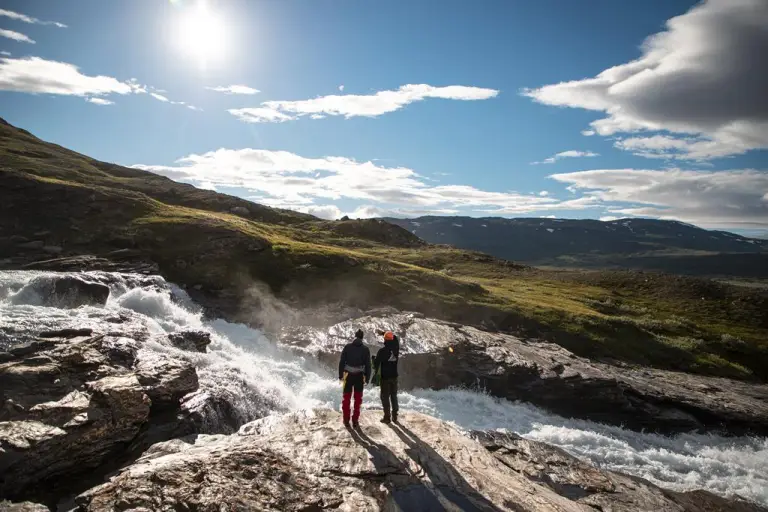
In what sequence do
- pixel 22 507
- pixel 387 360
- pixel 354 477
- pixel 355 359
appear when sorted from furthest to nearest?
pixel 387 360 → pixel 355 359 → pixel 354 477 → pixel 22 507

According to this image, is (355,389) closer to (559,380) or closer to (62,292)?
(559,380)

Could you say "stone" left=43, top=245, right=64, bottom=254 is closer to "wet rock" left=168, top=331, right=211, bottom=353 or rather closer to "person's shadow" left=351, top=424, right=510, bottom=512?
"wet rock" left=168, top=331, right=211, bottom=353

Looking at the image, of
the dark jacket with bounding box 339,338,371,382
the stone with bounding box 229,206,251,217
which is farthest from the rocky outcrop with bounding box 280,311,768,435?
the stone with bounding box 229,206,251,217

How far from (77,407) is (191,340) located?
14249 millimetres

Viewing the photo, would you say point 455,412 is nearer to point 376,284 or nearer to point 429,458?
point 429,458

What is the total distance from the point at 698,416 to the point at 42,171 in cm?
11568

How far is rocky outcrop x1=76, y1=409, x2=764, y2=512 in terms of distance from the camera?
12680 mm

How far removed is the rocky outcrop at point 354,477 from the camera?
12.7m

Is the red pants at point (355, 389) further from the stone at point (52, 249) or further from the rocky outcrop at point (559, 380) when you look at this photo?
the stone at point (52, 249)

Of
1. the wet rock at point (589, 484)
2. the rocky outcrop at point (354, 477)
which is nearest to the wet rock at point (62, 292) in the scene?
the rocky outcrop at point (354, 477)

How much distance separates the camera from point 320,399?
31.5 m

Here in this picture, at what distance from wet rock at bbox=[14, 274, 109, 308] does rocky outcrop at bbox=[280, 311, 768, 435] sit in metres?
17.1

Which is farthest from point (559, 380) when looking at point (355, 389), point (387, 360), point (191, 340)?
point (191, 340)

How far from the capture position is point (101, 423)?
1780 cm
